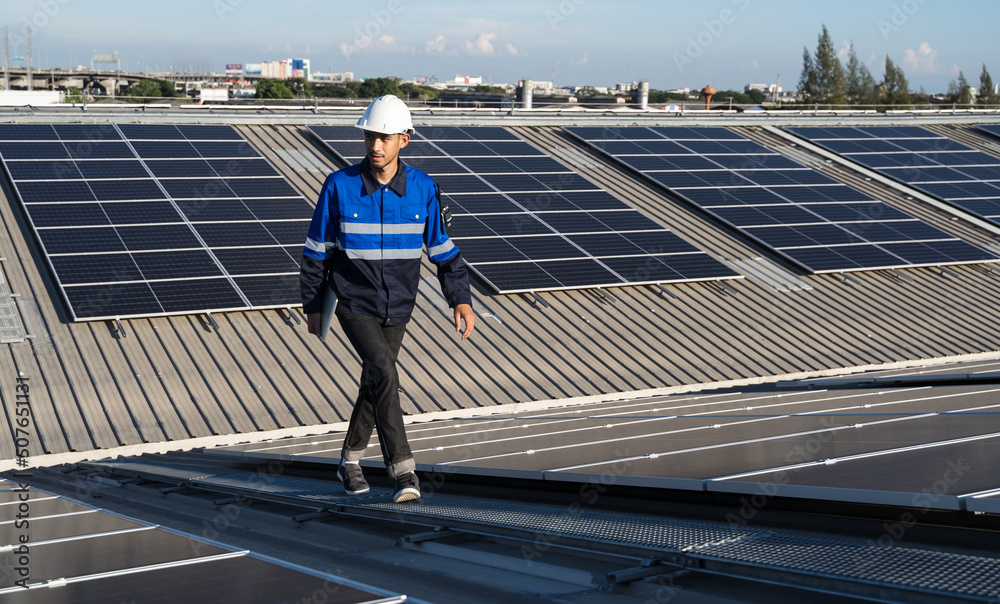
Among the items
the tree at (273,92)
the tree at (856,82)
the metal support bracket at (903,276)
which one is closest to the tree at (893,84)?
the tree at (856,82)

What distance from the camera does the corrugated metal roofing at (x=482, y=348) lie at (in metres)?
14.2

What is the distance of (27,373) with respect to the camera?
14281 mm

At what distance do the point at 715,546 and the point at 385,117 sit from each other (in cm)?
362

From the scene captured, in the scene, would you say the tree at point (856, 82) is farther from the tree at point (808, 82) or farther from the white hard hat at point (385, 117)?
the white hard hat at point (385, 117)

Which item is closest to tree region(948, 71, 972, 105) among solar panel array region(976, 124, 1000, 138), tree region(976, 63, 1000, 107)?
tree region(976, 63, 1000, 107)

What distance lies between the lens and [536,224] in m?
21.9

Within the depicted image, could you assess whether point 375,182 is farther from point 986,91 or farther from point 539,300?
point 986,91

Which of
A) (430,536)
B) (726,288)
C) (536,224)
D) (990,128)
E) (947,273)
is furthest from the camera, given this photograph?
(990,128)

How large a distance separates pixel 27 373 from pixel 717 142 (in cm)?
2298

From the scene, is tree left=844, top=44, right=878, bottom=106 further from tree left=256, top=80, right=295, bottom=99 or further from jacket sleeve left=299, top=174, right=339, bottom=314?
jacket sleeve left=299, top=174, right=339, bottom=314

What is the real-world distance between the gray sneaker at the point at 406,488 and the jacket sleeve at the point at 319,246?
1345 millimetres

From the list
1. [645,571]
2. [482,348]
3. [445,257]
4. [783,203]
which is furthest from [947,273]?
[645,571]

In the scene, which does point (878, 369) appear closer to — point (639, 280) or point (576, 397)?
point (639, 280)

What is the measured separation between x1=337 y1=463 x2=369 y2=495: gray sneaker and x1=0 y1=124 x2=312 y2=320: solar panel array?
1046 cm
